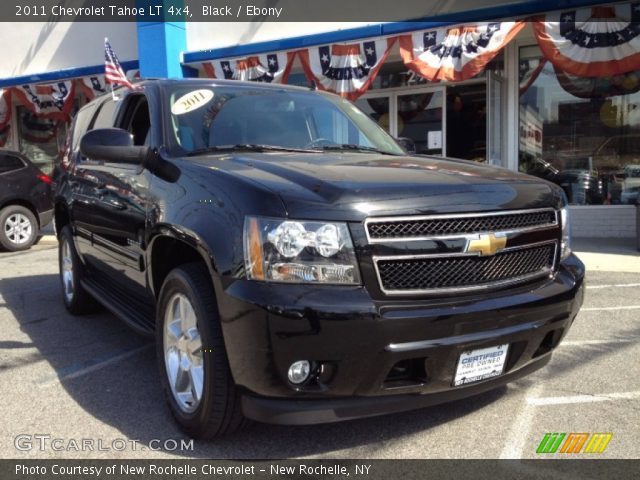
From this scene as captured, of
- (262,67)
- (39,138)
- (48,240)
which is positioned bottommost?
(48,240)

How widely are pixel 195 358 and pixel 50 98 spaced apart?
43.2 ft

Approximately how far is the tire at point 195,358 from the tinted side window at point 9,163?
8.21 metres

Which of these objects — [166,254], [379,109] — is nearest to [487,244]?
[166,254]

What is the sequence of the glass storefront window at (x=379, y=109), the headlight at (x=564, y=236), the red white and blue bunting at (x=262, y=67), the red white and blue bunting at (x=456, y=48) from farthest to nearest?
the glass storefront window at (x=379, y=109) → the red white and blue bunting at (x=262, y=67) → the red white and blue bunting at (x=456, y=48) → the headlight at (x=564, y=236)

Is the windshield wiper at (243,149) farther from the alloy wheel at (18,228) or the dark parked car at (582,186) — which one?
the dark parked car at (582,186)

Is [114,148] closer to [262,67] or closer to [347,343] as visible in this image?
[347,343]

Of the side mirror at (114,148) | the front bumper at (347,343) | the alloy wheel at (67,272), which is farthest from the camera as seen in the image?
the alloy wheel at (67,272)

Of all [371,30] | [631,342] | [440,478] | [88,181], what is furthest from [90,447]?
[371,30]

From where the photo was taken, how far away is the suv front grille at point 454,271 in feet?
8.11

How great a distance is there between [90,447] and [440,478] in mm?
1669

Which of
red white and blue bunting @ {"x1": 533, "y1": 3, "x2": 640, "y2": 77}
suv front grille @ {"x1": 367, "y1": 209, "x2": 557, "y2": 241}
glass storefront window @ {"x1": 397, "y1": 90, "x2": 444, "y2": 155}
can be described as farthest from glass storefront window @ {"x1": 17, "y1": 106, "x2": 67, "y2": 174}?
suv front grille @ {"x1": 367, "y1": 209, "x2": 557, "y2": 241}

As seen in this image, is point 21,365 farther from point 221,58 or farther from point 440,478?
point 221,58

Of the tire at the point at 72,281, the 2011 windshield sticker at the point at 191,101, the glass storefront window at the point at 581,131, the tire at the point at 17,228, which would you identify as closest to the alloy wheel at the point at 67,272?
the tire at the point at 72,281

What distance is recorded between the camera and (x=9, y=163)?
9945mm
